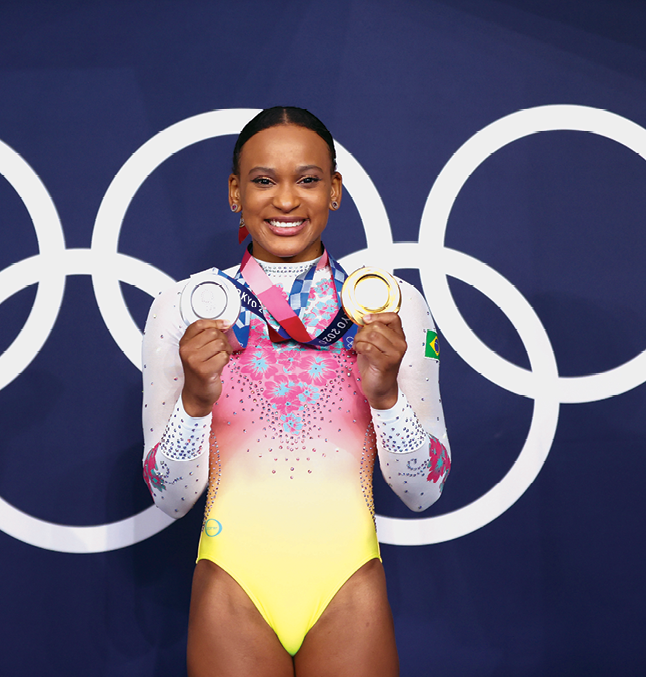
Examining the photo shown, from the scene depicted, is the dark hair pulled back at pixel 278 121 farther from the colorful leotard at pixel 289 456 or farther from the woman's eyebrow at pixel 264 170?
the colorful leotard at pixel 289 456

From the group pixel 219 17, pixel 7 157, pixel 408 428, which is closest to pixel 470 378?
pixel 408 428

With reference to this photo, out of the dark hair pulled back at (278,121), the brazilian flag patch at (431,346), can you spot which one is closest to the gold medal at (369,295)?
the brazilian flag patch at (431,346)

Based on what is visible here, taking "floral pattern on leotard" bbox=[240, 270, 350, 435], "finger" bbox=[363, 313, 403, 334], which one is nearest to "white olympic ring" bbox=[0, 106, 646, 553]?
"floral pattern on leotard" bbox=[240, 270, 350, 435]

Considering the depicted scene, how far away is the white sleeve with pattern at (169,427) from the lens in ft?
4.50

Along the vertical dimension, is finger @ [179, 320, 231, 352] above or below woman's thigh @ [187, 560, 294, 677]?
above

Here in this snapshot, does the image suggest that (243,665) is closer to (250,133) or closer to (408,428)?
(408,428)

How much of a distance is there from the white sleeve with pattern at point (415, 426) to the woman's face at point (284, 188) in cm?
29

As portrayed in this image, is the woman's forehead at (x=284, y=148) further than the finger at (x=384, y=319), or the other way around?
the woman's forehead at (x=284, y=148)

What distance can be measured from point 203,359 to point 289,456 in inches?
13.3

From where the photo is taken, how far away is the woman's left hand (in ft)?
4.17

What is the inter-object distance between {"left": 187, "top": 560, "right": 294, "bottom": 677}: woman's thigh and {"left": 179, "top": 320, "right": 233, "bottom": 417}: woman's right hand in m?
0.39

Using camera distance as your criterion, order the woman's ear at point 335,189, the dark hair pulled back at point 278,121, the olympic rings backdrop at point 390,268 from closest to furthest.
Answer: the dark hair pulled back at point 278,121 < the woman's ear at point 335,189 < the olympic rings backdrop at point 390,268

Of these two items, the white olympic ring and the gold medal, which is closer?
the gold medal

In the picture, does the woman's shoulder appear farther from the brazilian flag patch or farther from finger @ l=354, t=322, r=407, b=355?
finger @ l=354, t=322, r=407, b=355
